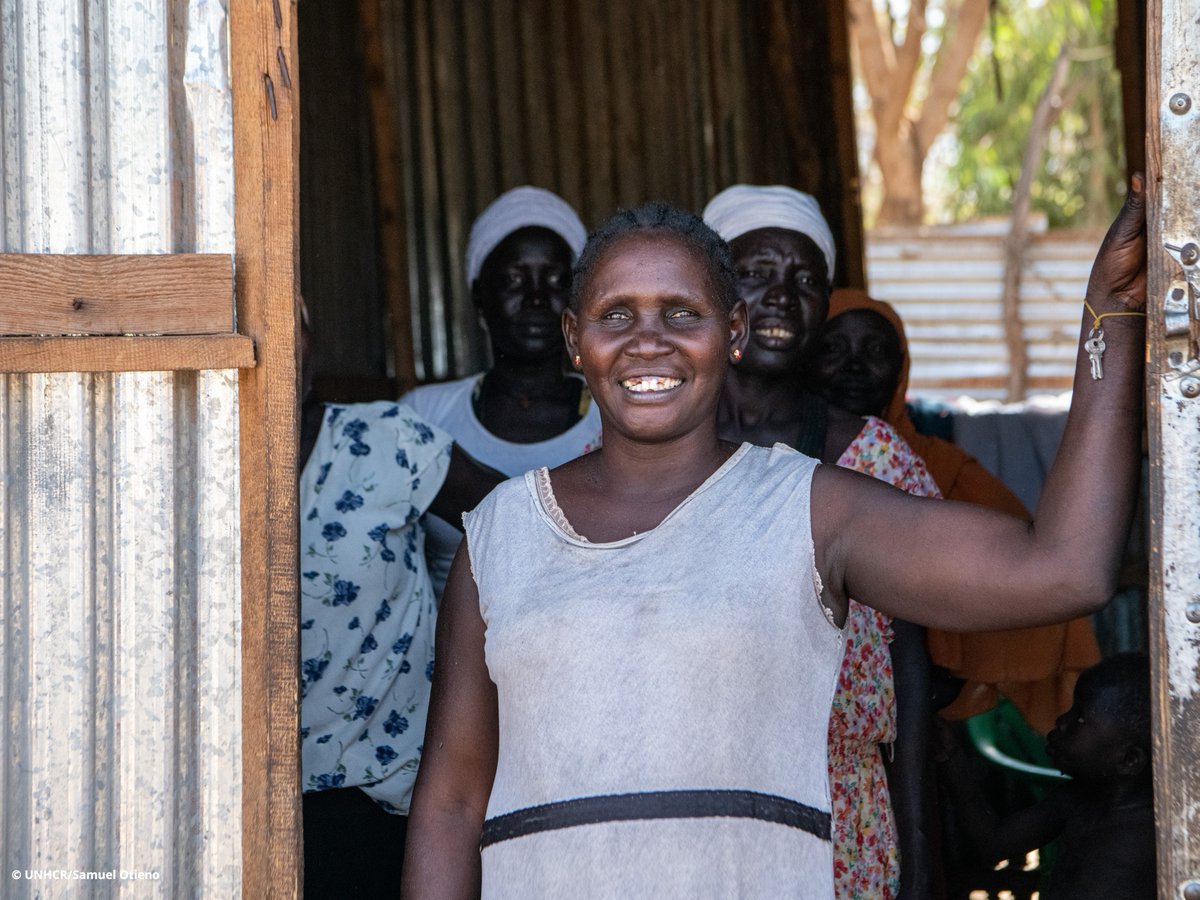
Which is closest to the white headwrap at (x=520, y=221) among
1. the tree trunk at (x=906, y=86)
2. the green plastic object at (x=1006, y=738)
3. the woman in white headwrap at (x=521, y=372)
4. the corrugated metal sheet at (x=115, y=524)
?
the woman in white headwrap at (x=521, y=372)

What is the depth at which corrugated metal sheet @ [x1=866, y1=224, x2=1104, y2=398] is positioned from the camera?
941cm

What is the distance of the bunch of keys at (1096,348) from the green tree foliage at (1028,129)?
12.6m

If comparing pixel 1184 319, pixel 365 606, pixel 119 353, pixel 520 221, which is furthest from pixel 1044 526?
pixel 520 221

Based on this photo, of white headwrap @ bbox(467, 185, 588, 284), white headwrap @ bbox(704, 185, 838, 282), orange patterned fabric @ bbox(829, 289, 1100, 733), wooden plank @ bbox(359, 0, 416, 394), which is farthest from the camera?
wooden plank @ bbox(359, 0, 416, 394)

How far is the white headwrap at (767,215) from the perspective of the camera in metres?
3.29

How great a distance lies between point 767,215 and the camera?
328cm

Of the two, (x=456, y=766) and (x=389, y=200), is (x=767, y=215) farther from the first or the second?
(x=389, y=200)

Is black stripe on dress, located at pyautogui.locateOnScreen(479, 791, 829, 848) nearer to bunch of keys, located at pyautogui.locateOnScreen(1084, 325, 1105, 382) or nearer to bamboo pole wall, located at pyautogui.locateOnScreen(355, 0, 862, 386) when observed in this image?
bunch of keys, located at pyautogui.locateOnScreen(1084, 325, 1105, 382)

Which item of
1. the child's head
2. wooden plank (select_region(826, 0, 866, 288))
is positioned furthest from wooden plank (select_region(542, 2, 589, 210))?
the child's head

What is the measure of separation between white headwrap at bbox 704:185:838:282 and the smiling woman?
3.89ft

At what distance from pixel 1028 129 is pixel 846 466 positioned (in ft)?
40.9

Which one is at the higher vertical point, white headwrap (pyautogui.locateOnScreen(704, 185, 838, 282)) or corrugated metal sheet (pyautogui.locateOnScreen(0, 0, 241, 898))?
white headwrap (pyautogui.locateOnScreen(704, 185, 838, 282))

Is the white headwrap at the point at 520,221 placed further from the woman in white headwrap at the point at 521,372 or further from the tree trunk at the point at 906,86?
the tree trunk at the point at 906,86

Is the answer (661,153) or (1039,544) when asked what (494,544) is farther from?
(661,153)
